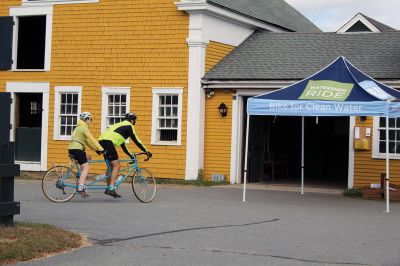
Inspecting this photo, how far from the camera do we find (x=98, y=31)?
2336 centimetres

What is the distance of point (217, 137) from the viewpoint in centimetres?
2212

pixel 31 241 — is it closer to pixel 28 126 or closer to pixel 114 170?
pixel 114 170

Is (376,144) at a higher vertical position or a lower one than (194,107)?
lower

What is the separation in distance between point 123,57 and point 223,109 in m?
3.68

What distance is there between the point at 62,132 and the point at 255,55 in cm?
683

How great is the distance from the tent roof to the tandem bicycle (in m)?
2.90

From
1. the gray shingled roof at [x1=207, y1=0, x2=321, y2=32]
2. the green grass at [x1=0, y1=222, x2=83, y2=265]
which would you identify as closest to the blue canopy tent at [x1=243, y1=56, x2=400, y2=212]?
the gray shingled roof at [x1=207, y1=0, x2=321, y2=32]

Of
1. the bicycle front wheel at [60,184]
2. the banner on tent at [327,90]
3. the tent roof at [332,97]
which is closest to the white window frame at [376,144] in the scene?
the tent roof at [332,97]

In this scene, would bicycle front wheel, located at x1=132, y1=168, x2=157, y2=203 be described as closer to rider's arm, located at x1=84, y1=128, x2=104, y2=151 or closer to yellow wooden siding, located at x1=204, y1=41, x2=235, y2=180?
rider's arm, located at x1=84, y1=128, x2=104, y2=151

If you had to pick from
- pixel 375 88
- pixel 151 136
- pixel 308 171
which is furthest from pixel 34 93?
pixel 375 88

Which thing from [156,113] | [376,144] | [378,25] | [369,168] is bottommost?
[369,168]

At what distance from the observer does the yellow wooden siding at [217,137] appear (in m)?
22.0

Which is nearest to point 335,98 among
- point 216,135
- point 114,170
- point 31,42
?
point 114,170

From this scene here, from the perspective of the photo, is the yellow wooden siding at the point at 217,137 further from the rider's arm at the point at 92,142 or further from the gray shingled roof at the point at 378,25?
the gray shingled roof at the point at 378,25
